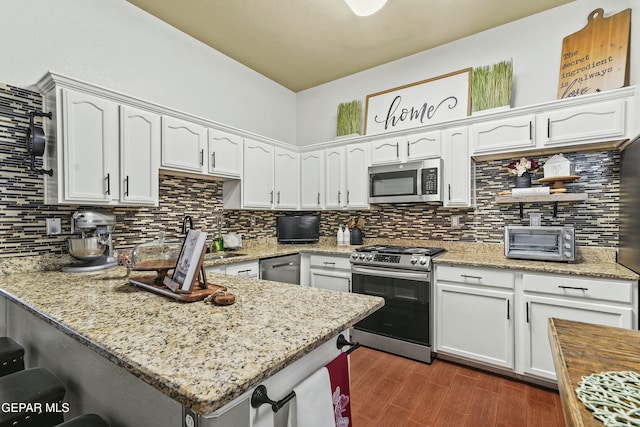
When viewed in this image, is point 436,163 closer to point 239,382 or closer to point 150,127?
point 150,127

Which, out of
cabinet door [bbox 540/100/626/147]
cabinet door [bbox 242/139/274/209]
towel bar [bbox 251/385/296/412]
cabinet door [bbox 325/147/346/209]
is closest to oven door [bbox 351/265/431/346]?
cabinet door [bbox 325/147/346/209]

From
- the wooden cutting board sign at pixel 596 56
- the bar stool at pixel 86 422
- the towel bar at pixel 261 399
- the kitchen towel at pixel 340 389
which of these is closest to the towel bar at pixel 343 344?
the kitchen towel at pixel 340 389

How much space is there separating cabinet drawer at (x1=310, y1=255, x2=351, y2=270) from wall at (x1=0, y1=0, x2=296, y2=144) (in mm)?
1796

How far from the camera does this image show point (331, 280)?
320 centimetres

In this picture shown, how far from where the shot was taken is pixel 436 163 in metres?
2.87

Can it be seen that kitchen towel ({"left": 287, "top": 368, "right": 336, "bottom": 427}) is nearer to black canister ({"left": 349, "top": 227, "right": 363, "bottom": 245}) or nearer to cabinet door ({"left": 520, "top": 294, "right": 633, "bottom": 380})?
cabinet door ({"left": 520, "top": 294, "right": 633, "bottom": 380})

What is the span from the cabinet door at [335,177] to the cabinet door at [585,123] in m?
1.90

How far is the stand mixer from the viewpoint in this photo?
1961 millimetres

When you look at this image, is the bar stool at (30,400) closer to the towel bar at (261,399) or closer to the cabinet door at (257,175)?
the towel bar at (261,399)

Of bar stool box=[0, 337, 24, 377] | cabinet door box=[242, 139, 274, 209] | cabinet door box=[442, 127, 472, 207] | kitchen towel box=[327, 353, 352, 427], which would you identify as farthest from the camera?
cabinet door box=[242, 139, 274, 209]

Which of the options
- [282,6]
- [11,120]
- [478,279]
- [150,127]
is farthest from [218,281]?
[282,6]

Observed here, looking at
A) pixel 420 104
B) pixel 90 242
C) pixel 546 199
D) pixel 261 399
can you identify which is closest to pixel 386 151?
pixel 420 104

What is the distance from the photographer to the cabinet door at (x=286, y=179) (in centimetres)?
356

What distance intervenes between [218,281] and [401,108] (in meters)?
2.80
